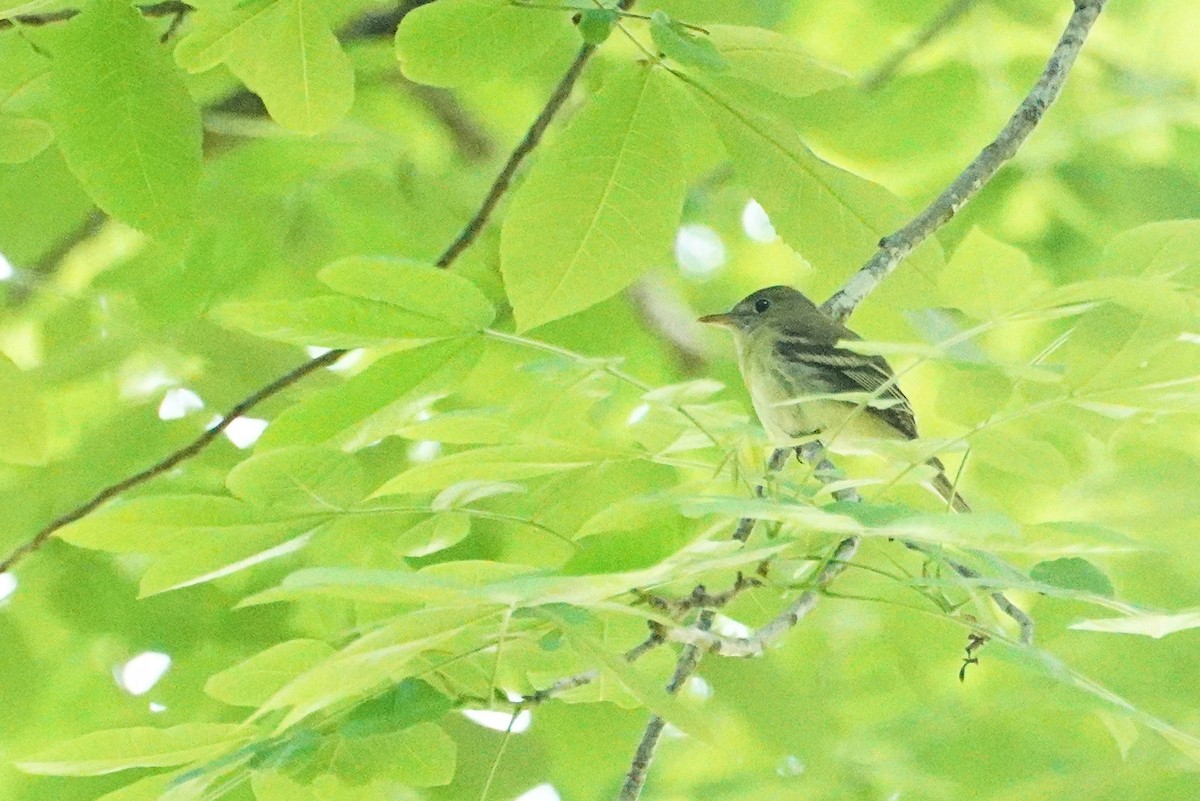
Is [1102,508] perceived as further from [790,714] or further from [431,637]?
[431,637]

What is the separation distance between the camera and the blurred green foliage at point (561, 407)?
1833mm

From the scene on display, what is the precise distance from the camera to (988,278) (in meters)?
1.82

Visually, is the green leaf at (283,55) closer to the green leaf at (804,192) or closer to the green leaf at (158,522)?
the green leaf at (804,192)

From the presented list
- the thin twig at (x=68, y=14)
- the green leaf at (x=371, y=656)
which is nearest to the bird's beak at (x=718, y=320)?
the thin twig at (x=68, y=14)

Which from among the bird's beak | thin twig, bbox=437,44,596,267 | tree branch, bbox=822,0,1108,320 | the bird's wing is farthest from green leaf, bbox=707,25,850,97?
the bird's beak

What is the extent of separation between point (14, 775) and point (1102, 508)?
2922 mm

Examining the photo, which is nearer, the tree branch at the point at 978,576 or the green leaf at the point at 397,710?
the tree branch at the point at 978,576

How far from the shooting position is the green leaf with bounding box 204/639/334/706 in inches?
81.4

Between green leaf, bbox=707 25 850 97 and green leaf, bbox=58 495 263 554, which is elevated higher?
green leaf, bbox=707 25 850 97

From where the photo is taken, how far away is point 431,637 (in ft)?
4.94

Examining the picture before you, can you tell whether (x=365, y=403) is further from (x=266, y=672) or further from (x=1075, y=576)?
(x=1075, y=576)

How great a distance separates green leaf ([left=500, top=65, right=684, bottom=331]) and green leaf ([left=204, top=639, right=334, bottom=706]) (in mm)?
630

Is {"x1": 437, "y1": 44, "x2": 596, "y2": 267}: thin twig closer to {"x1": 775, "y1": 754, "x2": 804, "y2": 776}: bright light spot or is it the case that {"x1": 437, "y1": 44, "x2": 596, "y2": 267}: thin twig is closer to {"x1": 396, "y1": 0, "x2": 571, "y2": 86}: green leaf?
{"x1": 396, "y1": 0, "x2": 571, "y2": 86}: green leaf

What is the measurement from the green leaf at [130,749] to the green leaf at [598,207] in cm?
82
